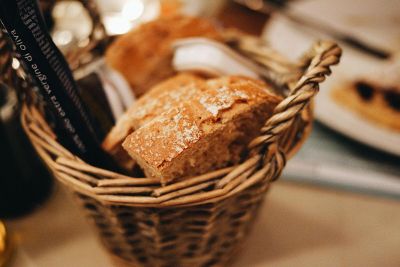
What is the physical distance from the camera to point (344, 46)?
1.07 meters

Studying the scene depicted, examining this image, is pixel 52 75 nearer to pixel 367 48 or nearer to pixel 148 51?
pixel 148 51

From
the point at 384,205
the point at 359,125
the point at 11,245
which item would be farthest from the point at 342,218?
the point at 11,245

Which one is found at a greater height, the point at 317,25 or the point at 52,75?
the point at 52,75

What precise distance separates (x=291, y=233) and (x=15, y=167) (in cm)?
52

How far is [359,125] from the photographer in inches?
31.1

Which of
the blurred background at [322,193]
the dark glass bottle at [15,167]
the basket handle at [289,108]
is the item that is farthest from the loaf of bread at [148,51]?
the basket handle at [289,108]

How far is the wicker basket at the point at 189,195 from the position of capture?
427 millimetres

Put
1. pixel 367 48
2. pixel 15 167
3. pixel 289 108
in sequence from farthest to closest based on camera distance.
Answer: pixel 367 48, pixel 15 167, pixel 289 108

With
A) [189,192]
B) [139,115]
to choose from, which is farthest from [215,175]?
[139,115]

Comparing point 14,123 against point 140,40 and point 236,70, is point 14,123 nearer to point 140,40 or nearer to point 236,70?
point 140,40

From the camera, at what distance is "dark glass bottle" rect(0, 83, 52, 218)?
2.04 feet

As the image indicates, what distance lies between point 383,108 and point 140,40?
23.7 inches

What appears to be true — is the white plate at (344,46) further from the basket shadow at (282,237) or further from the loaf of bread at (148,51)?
the loaf of bread at (148,51)

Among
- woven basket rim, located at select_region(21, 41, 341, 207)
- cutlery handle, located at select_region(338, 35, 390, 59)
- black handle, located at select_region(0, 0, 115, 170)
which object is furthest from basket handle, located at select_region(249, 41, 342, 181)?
cutlery handle, located at select_region(338, 35, 390, 59)
